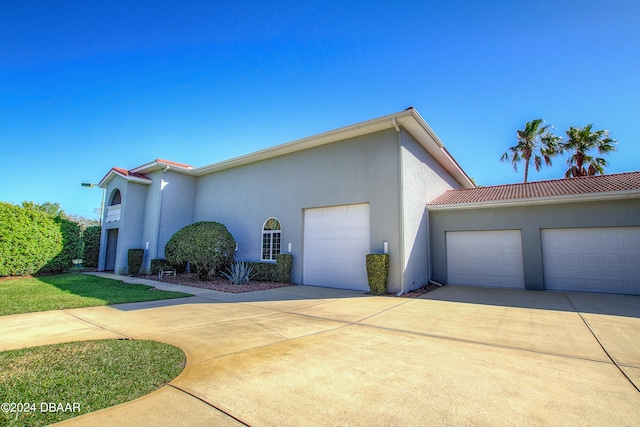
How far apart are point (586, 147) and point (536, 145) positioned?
3.09 m

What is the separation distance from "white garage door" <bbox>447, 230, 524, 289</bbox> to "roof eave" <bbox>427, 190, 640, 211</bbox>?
104 cm

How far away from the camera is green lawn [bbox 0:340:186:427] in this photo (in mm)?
2447

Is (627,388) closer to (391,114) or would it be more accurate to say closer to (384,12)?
(391,114)

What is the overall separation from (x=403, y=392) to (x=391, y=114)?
8454 mm

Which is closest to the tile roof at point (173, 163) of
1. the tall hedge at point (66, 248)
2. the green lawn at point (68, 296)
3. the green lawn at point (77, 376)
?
the tall hedge at point (66, 248)

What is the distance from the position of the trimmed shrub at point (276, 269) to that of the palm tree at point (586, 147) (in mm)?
20453

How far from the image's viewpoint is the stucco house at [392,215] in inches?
384

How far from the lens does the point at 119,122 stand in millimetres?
12875

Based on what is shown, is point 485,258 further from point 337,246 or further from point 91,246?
point 91,246

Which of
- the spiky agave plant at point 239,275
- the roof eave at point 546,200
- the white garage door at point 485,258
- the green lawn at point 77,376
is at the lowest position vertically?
the green lawn at point 77,376

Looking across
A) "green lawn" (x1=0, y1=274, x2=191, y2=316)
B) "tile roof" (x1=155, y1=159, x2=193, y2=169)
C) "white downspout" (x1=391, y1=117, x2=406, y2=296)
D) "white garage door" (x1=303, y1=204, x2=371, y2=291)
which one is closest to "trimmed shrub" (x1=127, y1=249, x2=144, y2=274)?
"green lawn" (x1=0, y1=274, x2=191, y2=316)

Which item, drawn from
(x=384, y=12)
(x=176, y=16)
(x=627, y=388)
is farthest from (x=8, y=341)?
(x=384, y=12)

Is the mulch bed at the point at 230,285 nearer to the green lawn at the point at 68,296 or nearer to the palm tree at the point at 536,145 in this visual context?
the green lawn at the point at 68,296

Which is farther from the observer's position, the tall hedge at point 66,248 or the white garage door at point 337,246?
the tall hedge at point 66,248
